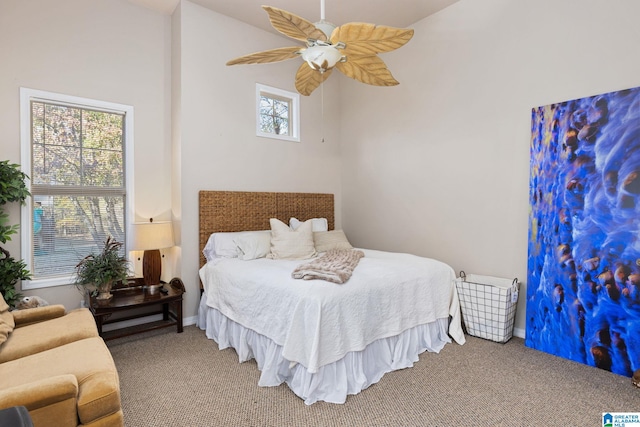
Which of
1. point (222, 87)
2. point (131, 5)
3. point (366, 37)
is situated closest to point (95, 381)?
point (366, 37)

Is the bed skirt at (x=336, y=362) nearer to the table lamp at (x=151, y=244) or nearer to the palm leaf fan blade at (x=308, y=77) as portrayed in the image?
the table lamp at (x=151, y=244)

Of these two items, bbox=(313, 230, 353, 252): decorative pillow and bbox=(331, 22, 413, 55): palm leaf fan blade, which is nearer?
bbox=(331, 22, 413, 55): palm leaf fan blade

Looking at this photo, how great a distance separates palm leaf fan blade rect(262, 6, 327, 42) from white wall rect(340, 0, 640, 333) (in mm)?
2153

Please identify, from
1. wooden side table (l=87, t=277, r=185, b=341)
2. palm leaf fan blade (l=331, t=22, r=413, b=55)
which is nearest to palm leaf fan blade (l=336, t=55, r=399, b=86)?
palm leaf fan blade (l=331, t=22, r=413, b=55)

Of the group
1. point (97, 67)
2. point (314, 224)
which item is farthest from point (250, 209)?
point (97, 67)

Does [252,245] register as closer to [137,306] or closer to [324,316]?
[137,306]

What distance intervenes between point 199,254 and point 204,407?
1.84 m

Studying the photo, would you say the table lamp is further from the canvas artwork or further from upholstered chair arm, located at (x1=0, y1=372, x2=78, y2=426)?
the canvas artwork

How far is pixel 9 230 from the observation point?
2.60 m

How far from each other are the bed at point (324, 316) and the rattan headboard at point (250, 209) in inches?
0.8

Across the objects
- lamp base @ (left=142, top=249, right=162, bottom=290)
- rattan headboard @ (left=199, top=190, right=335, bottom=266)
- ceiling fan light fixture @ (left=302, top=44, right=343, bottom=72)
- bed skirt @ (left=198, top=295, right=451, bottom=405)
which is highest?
→ ceiling fan light fixture @ (left=302, top=44, right=343, bottom=72)

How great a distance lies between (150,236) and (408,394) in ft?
8.73

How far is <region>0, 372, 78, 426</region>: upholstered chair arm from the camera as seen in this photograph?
1.41 meters

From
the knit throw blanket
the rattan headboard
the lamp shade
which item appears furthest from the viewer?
the rattan headboard
